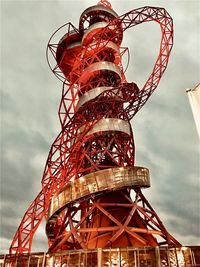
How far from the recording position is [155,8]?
36.2 meters

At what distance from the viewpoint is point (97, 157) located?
32.0 m

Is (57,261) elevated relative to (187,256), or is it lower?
lower

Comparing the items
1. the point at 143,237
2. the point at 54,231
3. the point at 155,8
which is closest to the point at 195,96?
the point at 143,237

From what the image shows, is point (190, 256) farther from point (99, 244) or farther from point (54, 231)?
point (54, 231)

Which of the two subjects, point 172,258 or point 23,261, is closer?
point 172,258

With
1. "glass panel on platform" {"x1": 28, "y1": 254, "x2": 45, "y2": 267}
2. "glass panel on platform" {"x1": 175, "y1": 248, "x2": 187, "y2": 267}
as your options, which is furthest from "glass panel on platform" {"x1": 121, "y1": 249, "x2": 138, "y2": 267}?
"glass panel on platform" {"x1": 28, "y1": 254, "x2": 45, "y2": 267}

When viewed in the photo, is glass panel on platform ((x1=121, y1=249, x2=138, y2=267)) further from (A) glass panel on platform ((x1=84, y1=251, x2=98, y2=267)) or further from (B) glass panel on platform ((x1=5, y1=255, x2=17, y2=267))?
(B) glass panel on platform ((x1=5, y1=255, x2=17, y2=267))

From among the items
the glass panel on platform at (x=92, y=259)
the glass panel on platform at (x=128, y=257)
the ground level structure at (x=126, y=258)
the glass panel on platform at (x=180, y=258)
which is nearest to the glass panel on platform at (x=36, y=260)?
the ground level structure at (x=126, y=258)

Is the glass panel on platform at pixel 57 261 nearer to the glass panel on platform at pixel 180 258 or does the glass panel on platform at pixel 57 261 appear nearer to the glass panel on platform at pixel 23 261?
the glass panel on platform at pixel 23 261

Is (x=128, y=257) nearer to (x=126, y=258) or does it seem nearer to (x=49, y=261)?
(x=126, y=258)

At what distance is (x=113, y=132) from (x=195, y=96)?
701 inches

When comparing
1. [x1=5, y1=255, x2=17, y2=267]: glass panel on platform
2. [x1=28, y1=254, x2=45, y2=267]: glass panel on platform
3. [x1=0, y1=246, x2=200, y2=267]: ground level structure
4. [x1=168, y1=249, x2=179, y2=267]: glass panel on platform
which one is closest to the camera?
[x1=0, y1=246, x2=200, y2=267]: ground level structure

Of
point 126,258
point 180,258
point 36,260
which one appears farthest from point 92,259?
point 180,258

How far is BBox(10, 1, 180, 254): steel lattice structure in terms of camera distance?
80.1 feet
